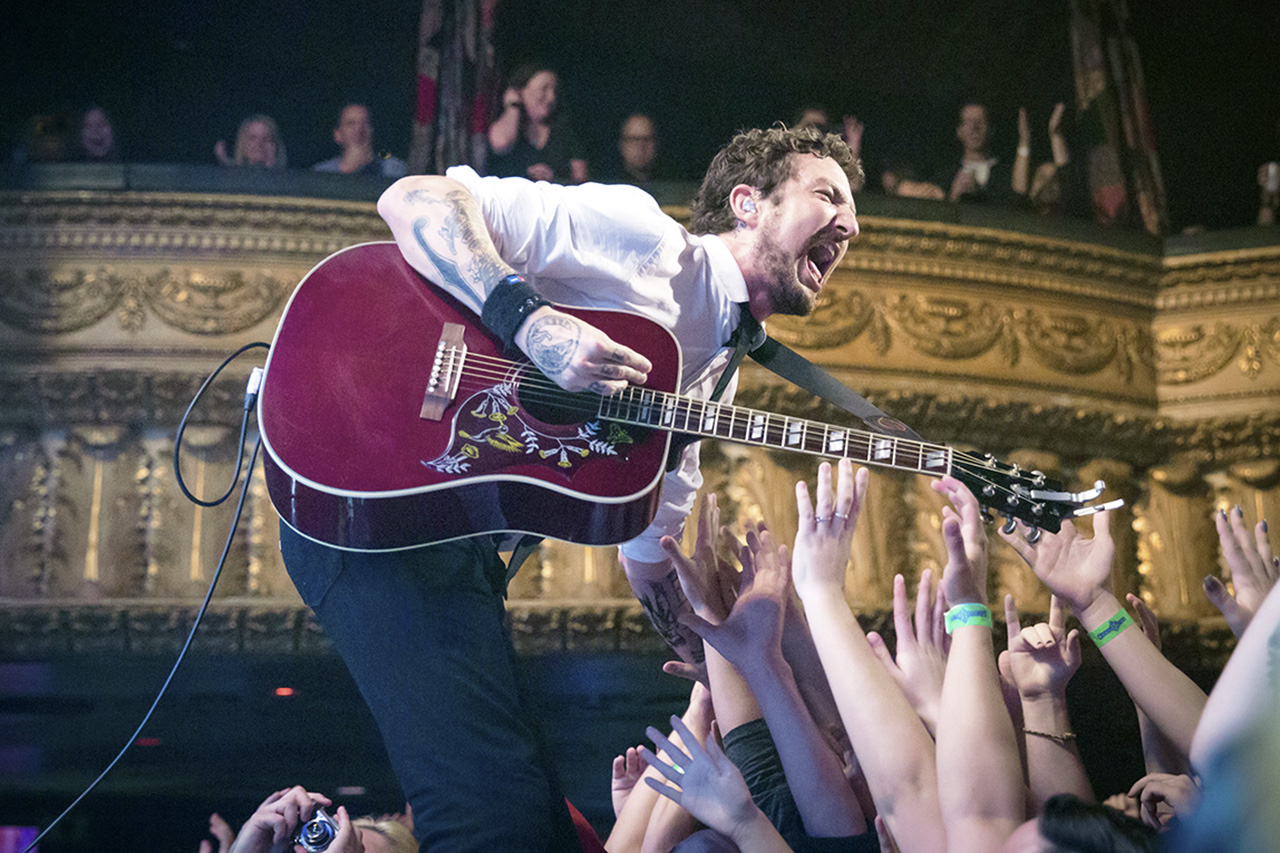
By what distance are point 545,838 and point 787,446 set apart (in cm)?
70

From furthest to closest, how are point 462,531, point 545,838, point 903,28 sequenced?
1. point 903,28
2. point 462,531
3. point 545,838

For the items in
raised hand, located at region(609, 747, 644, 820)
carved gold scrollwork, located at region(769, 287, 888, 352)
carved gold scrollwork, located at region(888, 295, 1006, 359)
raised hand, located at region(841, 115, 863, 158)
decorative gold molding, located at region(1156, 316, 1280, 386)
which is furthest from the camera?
raised hand, located at region(841, 115, 863, 158)

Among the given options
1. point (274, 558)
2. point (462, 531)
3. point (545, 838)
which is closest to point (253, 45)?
point (274, 558)

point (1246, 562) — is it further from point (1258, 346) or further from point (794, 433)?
point (1258, 346)

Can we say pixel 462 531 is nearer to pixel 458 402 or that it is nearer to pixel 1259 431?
→ pixel 458 402

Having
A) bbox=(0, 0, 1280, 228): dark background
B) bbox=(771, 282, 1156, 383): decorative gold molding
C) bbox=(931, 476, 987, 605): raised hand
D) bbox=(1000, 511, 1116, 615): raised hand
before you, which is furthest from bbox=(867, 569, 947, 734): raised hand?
bbox=(0, 0, 1280, 228): dark background

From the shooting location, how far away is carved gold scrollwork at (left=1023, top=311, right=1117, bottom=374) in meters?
4.38

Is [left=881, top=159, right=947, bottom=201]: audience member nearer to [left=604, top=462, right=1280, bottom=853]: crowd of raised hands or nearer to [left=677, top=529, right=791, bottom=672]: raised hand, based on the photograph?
[left=604, top=462, right=1280, bottom=853]: crowd of raised hands

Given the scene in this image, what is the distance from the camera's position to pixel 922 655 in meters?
1.73

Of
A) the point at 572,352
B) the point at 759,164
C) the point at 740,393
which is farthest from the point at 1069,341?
the point at 572,352

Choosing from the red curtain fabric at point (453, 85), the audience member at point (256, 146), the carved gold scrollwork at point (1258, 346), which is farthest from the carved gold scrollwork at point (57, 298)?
the carved gold scrollwork at point (1258, 346)

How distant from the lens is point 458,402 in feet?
5.22

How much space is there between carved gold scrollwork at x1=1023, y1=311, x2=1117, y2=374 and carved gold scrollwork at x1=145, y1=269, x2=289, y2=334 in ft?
9.64

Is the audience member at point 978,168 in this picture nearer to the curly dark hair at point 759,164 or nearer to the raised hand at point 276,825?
the curly dark hair at point 759,164
